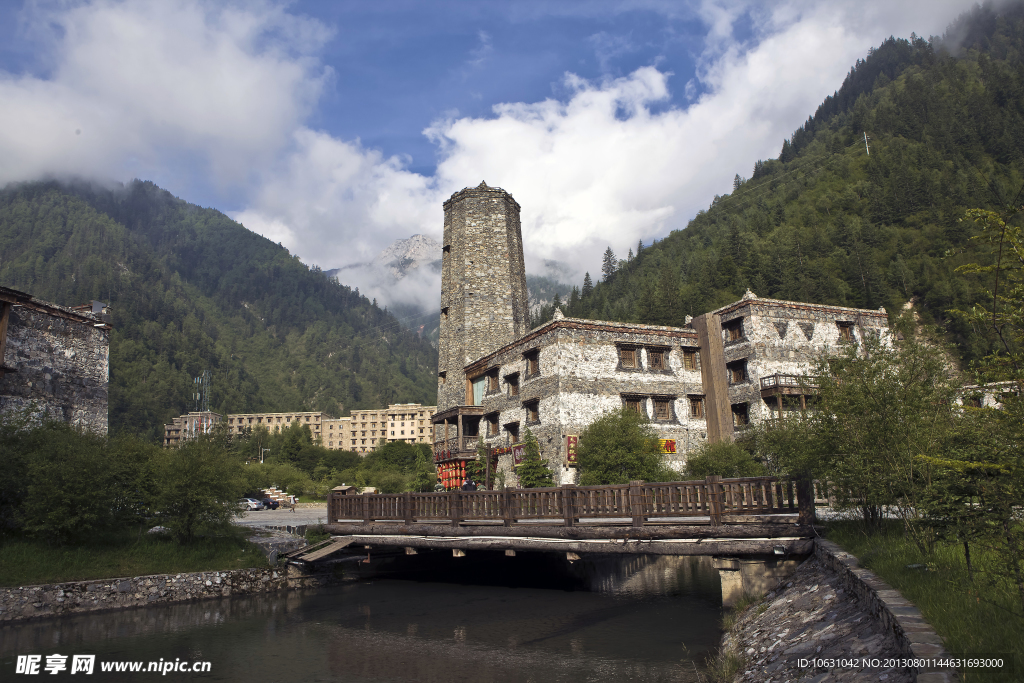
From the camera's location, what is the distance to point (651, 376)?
1519 inches

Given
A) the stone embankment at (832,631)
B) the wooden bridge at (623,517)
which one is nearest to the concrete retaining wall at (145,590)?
the wooden bridge at (623,517)

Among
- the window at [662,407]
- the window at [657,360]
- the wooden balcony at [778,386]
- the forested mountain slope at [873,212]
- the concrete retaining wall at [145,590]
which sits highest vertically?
the forested mountain slope at [873,212]

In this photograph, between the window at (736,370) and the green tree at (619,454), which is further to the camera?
the window at (736,370)

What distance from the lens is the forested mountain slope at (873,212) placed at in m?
72.3

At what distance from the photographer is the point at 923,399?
12859 mm

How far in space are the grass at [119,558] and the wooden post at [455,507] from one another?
9145mm

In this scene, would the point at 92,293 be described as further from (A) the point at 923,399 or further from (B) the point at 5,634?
(A) the point at 923,399

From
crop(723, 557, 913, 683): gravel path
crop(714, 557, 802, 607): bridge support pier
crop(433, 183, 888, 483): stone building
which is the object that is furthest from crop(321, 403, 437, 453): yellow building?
crop(723, 557, 913, 683): gravel path

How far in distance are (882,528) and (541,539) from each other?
860 cm

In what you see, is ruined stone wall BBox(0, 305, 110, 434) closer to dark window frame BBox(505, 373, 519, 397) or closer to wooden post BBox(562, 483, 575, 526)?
dark window frame BBox(505, 373, 519, 397)

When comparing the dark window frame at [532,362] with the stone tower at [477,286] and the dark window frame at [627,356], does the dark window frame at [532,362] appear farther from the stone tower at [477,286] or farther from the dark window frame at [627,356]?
the stone tower at [477,286]

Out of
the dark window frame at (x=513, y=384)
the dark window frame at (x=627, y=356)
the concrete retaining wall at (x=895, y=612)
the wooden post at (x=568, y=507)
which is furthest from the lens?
the dark window frame at (x=513, y=384)

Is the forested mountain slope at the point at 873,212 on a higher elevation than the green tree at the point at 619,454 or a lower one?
higher

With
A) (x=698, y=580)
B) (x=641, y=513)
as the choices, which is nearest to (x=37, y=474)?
(x=641, y=513)
